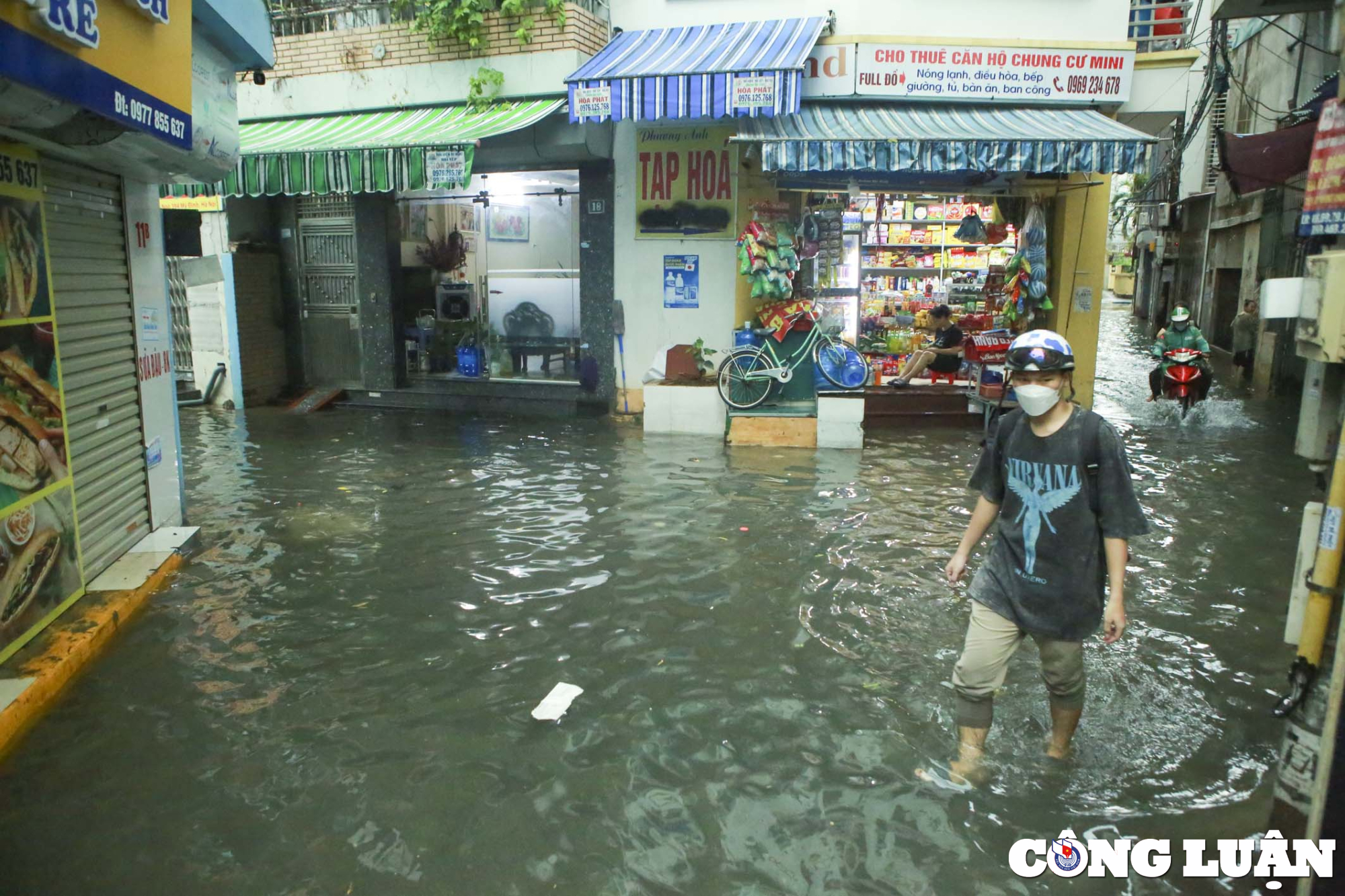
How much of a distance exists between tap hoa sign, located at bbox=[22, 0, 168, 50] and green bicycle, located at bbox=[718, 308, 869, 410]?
24.7 ft

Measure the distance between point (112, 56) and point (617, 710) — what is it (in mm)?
3832

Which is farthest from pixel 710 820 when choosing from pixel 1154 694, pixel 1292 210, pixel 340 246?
pixel 1292 210

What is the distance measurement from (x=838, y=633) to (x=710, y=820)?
75.5 inches

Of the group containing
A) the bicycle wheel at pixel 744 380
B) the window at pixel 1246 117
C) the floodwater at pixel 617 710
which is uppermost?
the window at pixel 1246 117

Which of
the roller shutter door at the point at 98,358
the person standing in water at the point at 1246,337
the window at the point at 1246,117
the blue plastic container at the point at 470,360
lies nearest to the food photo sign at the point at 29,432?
the roller shutter door at the point at 98,358

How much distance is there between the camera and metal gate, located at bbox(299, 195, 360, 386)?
13594mm

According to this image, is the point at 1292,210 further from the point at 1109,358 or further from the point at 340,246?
the point at 340,246

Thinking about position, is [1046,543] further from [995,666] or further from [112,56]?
[112,56]

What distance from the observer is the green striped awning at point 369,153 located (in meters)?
10.2

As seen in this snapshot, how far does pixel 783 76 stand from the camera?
977 centimetres

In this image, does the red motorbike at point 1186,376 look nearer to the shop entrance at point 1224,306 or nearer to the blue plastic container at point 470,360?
the blue plastic container at point 470,360

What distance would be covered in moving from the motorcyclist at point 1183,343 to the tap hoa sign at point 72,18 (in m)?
11.9

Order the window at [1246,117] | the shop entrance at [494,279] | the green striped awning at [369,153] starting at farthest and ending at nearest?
1. the window at [1246,117]
2. the shop entrance at [494,279]
3. the green striped awning at [369,153]

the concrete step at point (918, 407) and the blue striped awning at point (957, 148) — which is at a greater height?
the blue striped awning at point (957, 148)
